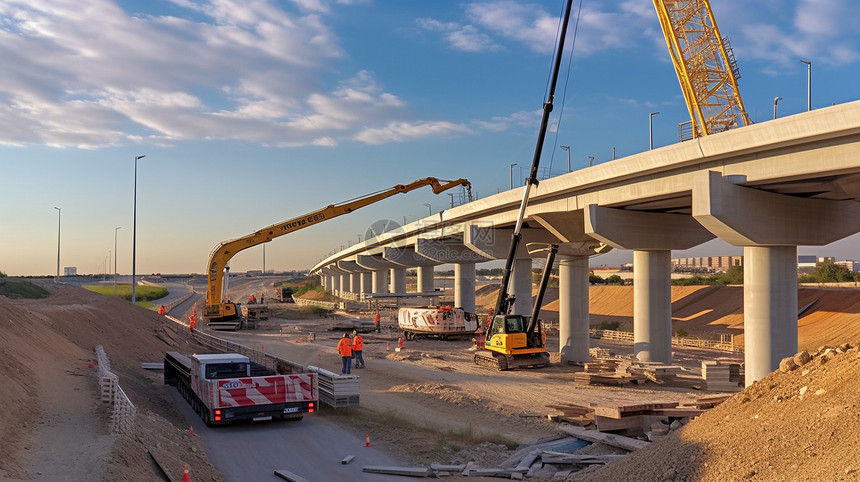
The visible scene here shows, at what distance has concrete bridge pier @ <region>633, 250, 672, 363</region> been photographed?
85.6 feet

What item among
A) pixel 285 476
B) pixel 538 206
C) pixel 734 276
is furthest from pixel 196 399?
pixel 734 276

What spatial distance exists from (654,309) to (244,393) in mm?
17254

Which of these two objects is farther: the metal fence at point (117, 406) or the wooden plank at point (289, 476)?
the metal fence at point (117, 406)

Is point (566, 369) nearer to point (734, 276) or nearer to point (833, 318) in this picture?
point (833, 318)

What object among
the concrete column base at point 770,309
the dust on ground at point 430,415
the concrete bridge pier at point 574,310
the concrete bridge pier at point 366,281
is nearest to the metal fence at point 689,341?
the concrete bridge pier at point 574,310

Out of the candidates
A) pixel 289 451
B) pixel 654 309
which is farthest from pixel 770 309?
pixel 289 451

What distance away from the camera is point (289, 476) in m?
11.7

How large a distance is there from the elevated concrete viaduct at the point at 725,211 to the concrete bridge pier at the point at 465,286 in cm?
1850

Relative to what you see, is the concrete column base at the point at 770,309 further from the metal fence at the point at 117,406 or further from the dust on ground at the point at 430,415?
the metal fence at the point at 117,406

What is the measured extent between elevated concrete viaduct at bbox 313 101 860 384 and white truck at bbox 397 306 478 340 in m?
9.57

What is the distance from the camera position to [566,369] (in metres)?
29.3

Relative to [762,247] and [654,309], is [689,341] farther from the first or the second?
[762,247]

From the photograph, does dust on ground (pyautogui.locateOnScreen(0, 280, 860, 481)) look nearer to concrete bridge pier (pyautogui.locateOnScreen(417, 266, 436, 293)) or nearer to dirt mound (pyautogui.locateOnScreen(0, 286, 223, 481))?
dirt mound (pyautogui.locateOnScreen(0, 286, 223, 481))

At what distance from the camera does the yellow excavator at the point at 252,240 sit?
140 ft
